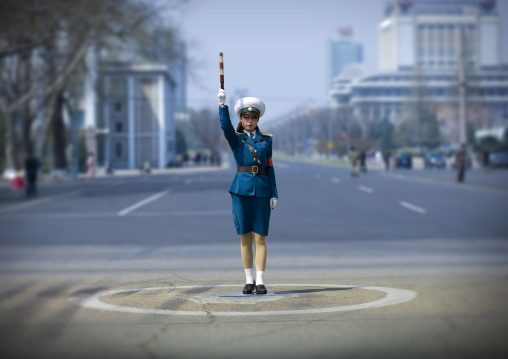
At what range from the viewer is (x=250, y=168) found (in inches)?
172

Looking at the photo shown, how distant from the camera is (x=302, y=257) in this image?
12.0 m

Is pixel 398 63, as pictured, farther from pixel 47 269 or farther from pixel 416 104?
pixel 47 269

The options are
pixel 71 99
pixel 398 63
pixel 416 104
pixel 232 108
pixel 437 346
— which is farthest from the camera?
pixel 398 63

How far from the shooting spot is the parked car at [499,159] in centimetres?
6601

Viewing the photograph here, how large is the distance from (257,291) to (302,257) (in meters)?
7.05

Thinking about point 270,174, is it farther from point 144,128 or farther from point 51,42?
point 144,128

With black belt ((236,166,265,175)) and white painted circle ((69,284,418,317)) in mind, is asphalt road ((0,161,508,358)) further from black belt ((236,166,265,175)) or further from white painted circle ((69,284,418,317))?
black belt ((236,166,265,175))

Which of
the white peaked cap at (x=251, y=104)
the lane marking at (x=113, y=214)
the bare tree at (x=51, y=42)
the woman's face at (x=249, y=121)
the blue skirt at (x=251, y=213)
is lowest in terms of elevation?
the lane marking at (x=113, y=214)

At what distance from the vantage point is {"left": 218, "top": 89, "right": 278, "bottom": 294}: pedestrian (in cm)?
434

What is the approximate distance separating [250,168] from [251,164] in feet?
0.10

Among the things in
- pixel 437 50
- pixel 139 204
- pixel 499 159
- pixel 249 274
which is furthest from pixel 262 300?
pixel 437 50

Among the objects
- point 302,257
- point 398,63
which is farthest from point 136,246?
point 398,63

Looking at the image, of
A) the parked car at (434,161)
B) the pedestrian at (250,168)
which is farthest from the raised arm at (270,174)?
the parked car at (434,161)

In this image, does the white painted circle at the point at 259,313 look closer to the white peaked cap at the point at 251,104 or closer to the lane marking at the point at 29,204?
the white peaked cap at the point at 251,104
